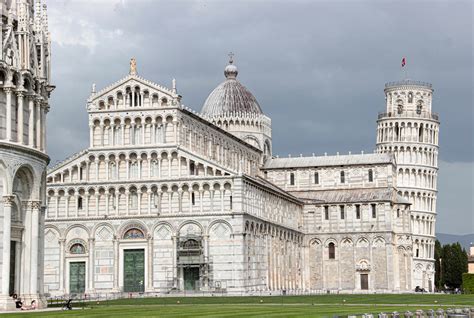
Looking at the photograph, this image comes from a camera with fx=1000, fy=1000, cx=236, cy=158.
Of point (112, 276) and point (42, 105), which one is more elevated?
point (42, 105)

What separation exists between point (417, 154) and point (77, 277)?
226 ft

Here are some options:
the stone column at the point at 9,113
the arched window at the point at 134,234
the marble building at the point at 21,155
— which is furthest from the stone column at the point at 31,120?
the arched window at the point at 134,234

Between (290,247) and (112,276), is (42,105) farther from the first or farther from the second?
(290,247)

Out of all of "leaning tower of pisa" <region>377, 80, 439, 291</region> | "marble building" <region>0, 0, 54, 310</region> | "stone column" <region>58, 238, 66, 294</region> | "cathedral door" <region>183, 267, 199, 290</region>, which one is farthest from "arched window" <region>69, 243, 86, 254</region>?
"leaning tower of pisa" <region>377, 80, 439, 291</region>

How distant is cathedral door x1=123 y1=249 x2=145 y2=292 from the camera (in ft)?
326

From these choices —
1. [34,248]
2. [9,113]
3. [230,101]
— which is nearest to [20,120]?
[9,113]

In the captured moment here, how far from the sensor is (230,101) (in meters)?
132

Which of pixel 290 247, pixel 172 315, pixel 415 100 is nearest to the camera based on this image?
pixel 172 315

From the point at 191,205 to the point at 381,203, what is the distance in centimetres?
3198

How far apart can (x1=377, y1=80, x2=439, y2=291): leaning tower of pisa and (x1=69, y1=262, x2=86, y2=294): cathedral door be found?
6266 cm

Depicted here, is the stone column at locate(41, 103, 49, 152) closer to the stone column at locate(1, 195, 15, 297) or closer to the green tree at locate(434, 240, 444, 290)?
the stone column at locate(1, 195, 15, 297)

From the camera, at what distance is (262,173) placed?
5143 inches

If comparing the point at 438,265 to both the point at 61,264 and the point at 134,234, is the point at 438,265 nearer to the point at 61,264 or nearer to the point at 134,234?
the point at 134,234

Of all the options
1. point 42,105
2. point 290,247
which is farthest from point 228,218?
point 42,105
